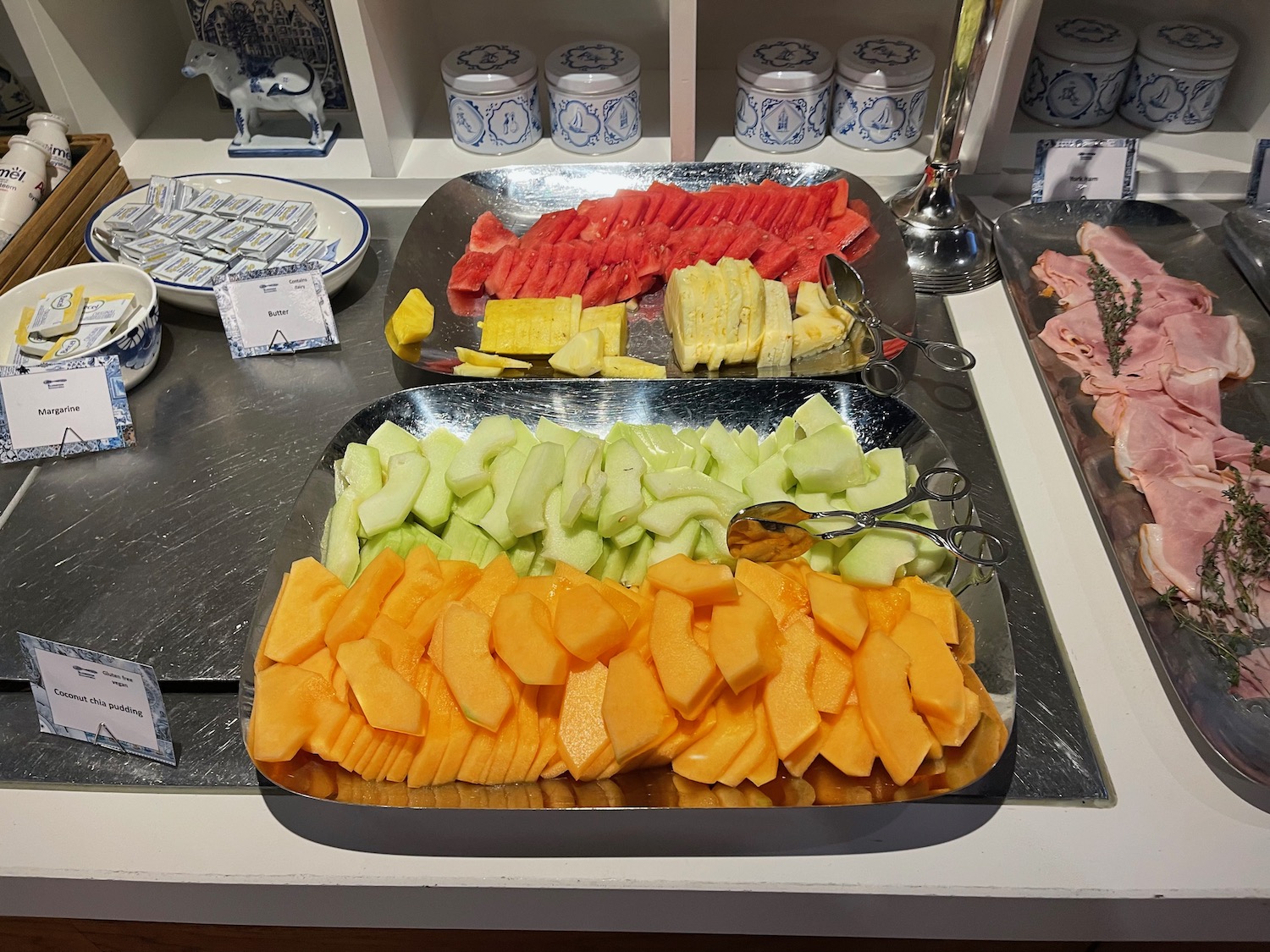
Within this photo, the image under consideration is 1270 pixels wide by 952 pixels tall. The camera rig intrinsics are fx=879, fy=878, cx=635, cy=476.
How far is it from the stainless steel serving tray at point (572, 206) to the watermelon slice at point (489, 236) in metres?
0.03

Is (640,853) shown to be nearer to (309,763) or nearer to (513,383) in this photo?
(309,763)

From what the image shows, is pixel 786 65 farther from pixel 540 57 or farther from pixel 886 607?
pixel 886 607

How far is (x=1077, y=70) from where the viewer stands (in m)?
1.61

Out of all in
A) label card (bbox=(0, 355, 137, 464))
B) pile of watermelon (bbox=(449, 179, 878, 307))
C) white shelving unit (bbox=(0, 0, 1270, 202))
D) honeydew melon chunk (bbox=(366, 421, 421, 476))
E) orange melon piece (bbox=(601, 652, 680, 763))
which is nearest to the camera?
orange melon piece (bbox=(601, 652, 680, 763))

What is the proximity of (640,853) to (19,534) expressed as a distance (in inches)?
36.5

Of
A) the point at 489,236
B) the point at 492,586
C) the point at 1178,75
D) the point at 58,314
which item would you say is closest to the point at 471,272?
the point at 489,236

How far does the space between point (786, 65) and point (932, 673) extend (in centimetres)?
124

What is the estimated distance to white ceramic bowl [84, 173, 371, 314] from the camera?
141 centimetres

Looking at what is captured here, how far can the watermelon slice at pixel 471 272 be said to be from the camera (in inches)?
56.7

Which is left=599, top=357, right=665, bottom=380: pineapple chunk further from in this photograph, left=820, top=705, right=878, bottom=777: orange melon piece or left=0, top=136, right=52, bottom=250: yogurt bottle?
left=0, top=136, right=52, bottom=250: yogurt bottle

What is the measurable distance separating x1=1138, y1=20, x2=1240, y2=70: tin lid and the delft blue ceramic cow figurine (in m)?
1.57

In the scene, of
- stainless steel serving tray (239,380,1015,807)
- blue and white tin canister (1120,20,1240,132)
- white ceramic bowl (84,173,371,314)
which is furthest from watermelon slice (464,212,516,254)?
blue and white tin canister (1120,20,1240,132)

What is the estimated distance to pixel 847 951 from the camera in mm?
1007

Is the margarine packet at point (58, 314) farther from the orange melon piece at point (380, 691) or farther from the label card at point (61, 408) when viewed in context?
the orange melon piece at point (380, 691)
